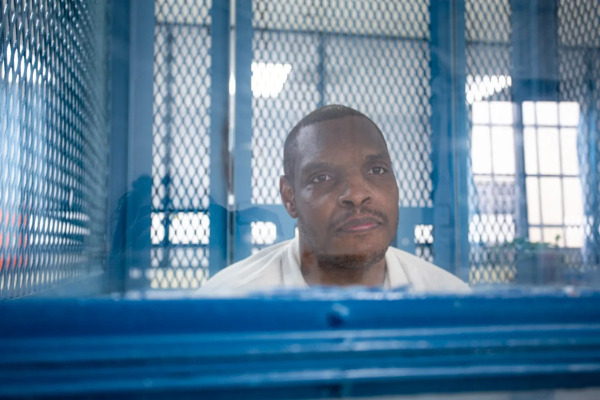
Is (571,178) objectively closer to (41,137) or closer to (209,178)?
(209,178)

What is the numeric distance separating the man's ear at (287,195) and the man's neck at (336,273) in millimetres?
79

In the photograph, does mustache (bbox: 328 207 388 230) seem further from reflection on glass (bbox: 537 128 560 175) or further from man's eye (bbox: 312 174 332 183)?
reflection on glass (bbox: 537 128 560 175)

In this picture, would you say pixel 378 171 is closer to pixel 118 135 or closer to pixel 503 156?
pixel 503 156

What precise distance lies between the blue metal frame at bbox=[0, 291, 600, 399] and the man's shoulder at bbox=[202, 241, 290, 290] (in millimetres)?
91

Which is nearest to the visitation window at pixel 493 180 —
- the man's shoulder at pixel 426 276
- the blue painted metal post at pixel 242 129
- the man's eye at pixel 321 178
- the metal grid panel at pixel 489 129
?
the metal grid panel at pixel 489 129

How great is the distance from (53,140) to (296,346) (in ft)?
2.03

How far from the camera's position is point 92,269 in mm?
937

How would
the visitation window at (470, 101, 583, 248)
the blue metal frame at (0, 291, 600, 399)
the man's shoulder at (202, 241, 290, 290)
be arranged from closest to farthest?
the blue metal frame at (0, 291, 600, 399) → the man's shoulder at (202, 241, 290, 290) → the visitation window at (470, 101, 583, 248)

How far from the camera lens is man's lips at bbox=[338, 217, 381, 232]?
92cm

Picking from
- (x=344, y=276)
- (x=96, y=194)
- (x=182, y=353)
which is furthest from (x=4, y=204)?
(x=344, y=276)

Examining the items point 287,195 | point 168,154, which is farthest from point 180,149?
point 287,195

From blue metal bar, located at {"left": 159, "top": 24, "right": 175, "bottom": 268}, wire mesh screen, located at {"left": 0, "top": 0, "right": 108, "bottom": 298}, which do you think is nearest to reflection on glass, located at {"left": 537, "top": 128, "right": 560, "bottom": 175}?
blue metal bar, located at {"left": 159, "top": 24, "right": 175, "bottom": 268}

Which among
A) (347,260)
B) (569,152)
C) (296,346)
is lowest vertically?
(296,346)

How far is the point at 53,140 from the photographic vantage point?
98 centimetres
